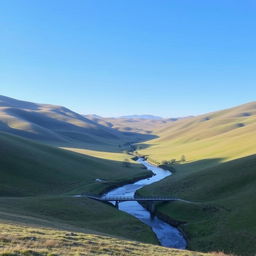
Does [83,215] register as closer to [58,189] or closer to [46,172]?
[58,189]

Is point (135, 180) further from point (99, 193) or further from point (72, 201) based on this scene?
point (72, 201)

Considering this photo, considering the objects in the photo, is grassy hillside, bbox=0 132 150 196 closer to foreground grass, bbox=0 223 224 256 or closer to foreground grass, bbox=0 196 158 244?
foreground grass, bbox=0 196 158 244

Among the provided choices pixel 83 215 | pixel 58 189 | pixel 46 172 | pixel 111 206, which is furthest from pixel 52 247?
pixel 46 172

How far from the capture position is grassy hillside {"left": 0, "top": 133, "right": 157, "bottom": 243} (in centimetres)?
5444

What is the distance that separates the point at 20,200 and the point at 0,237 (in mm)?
46826

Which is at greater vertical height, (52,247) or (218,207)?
(52,247)

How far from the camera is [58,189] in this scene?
96.1m

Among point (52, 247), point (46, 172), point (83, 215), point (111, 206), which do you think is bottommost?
point (111, 206)

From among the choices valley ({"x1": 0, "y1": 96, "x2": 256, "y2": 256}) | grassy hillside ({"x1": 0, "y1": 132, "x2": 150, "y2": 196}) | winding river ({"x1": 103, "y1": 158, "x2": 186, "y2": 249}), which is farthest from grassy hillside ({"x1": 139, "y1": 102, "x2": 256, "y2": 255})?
grassy hillside ({"x1": 0, "y1": 132, "x2": 150, "y2": 196})

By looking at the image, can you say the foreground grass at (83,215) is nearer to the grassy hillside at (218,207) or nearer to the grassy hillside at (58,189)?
the grassy hillside at (58,189)

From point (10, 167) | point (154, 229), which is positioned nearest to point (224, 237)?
point (154, 229)

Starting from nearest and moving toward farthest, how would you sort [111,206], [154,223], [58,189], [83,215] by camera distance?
[83,215], [154,223], [111,206], [58,189]

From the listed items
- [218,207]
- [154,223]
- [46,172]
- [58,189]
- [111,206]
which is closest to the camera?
[154,223]

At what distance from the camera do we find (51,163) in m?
120
